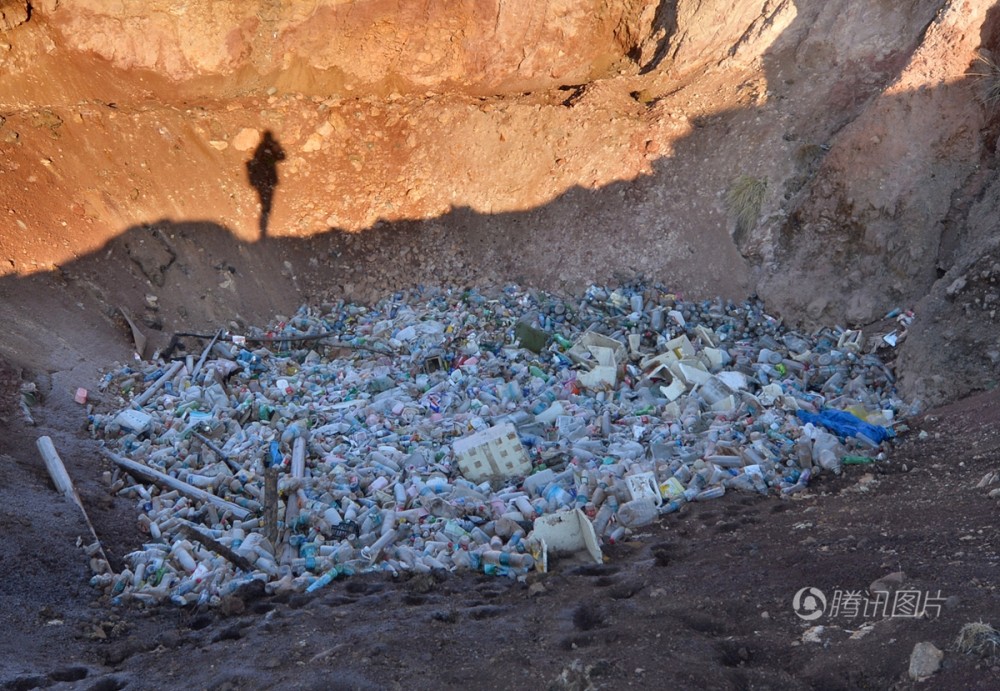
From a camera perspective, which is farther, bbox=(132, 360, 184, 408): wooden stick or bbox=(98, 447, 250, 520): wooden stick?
bbox=(132, 360, 184, 408): wooden stick

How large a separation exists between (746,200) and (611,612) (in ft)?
21.4

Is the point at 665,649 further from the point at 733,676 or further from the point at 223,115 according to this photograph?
the point at 223,115

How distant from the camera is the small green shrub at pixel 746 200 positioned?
32.8 feet

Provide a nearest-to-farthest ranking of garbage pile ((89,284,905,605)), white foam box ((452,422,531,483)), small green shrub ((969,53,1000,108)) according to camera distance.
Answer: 1. garbage pile ((89,284,905,605))
2. white foam box ((452,422,531,483))
3. small green shrub ((969,53,1000,108))

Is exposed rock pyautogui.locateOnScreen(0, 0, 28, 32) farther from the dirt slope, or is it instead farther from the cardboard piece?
the cardboard piece

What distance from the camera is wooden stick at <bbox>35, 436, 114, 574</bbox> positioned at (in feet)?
20.4

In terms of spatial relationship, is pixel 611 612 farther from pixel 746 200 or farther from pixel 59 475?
pixel 746 200

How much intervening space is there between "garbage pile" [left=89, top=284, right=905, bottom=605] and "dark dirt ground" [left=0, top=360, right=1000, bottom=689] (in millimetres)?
256

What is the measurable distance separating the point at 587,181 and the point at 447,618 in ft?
23.3

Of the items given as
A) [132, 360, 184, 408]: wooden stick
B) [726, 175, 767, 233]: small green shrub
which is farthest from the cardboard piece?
[726, 175, 767, 233]: small green shrub

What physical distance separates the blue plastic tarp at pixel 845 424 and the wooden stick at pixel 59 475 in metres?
5.44

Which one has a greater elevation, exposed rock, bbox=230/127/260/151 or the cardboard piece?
exposed rock, bbox=230/127/260/151

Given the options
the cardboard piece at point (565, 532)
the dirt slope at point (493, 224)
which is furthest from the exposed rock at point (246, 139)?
the cardboard piece at point (565, 532)

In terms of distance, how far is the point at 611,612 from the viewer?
4.74m
